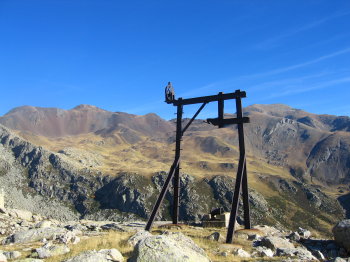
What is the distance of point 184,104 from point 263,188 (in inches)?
6518

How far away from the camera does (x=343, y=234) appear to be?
51.2 ft

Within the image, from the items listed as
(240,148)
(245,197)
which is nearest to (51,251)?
(245,197)

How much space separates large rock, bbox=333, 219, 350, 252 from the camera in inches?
604

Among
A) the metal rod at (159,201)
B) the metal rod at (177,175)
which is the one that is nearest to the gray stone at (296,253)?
the metal rod at (159,201)

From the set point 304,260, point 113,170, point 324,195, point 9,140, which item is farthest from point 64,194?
point 304,260

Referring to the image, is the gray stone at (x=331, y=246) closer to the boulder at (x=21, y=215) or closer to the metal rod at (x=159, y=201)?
the metal rod at (x=159, y=201)

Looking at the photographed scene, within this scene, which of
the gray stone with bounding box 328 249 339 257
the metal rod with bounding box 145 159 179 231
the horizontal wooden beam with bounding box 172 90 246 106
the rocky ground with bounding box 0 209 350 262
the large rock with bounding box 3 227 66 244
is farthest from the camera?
the horizontal wooden beam with bounding box 172 90 246 106

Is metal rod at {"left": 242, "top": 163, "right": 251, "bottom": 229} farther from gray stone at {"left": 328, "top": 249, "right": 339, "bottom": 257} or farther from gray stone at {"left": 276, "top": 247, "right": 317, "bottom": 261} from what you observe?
gray stone at {"left": 276, "top": 247, "right": 317, "bottom": 261}

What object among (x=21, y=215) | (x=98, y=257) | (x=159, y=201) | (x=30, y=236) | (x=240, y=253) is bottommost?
(x=21, y=215)

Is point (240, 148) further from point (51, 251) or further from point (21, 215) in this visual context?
point (21, 215)

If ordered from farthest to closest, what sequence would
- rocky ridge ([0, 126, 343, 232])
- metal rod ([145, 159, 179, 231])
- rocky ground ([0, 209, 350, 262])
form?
rocky ridge ([0, 126, 343, 232]) < metal rod ([145, 159, 179, 231]) < rocky ground ([0, 209, 350, 262])

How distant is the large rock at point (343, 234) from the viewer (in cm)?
1534

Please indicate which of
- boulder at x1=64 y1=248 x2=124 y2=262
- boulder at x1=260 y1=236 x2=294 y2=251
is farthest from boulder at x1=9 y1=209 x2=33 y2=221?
boulder at x1=260 y1=236 x2=294 y2=251

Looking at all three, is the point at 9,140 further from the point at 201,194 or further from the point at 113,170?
the point at 201,194
